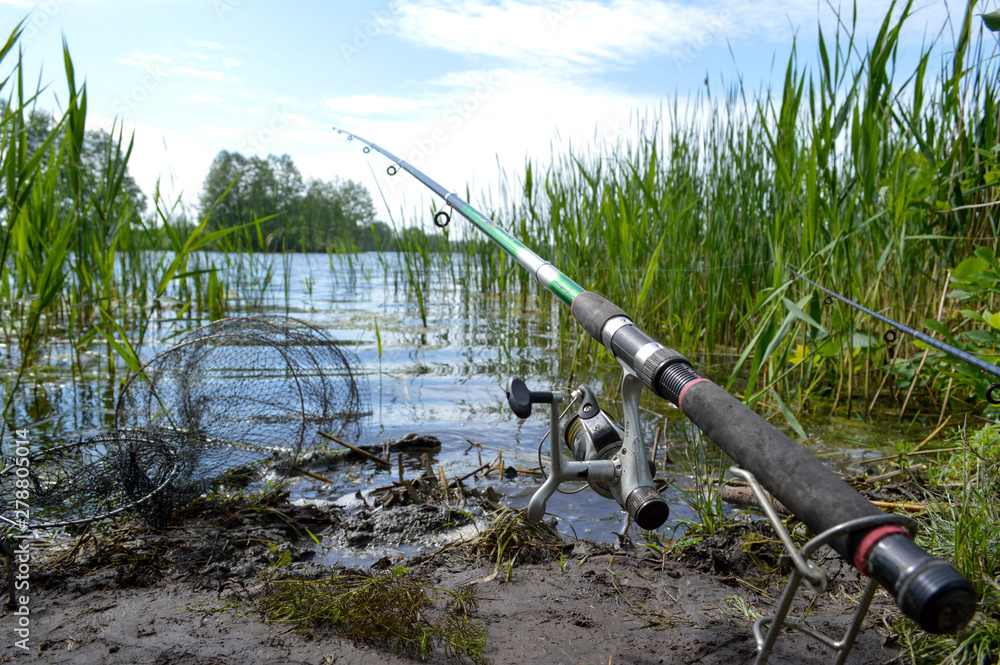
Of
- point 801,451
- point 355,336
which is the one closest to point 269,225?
point 355,336

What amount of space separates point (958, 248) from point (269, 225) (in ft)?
69.6

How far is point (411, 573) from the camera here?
211cm

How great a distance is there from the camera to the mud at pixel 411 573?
1676 millimetres

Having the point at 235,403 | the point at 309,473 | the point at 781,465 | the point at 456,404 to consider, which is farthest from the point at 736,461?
the point at 456,404

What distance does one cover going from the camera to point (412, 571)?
2.13 m

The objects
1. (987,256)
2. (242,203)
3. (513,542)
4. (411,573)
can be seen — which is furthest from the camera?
(242,203)

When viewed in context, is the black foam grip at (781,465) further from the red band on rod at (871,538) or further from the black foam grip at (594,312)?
the black foam grip at (594,312)

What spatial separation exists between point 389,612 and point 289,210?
12823 mm

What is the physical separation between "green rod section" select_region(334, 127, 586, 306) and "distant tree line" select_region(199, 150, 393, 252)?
1976 millimetres

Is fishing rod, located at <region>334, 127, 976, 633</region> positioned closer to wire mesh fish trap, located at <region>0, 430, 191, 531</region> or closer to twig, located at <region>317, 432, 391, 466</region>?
wire mesh fish trap, located at <region>0, 430, 191, 531</region>

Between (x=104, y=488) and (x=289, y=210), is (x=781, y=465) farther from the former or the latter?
(x=289, y=210)

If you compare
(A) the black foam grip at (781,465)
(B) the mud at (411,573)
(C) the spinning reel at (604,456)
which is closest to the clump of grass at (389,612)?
(B) the mud at (411,573)

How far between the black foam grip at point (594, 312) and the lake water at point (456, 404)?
1.06 m

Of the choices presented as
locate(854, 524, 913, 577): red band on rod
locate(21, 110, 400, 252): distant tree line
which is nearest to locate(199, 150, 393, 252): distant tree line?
locate(21, 110, 400, 252): distant tree line
